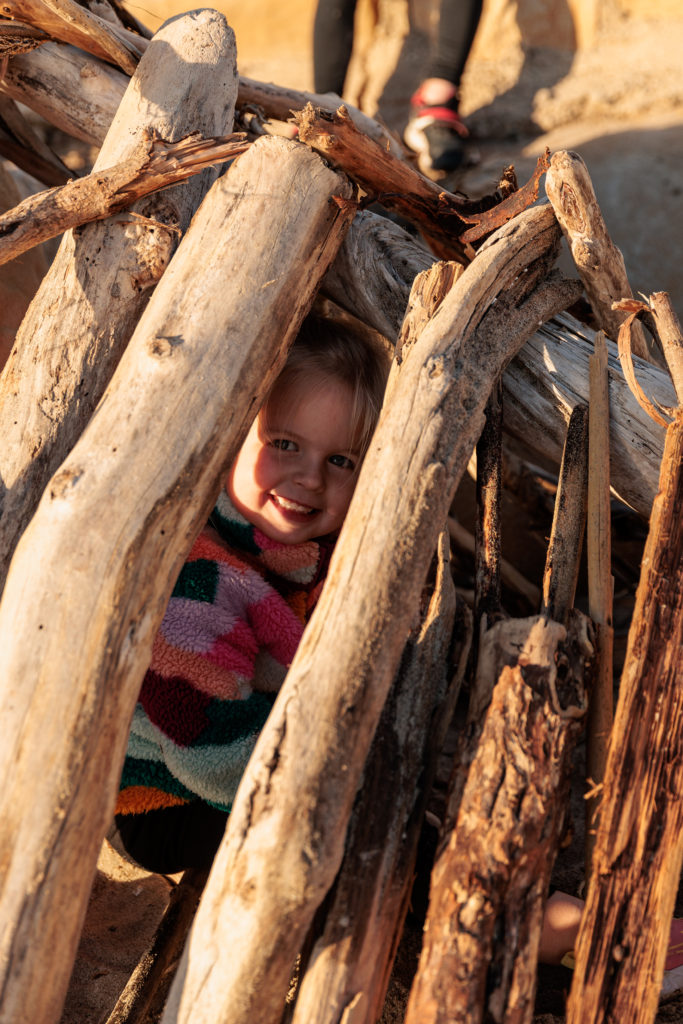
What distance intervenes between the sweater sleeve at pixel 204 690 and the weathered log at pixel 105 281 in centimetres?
38

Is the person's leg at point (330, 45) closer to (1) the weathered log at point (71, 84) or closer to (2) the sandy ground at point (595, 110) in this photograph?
(2) the sandy ground at point (595, 110)

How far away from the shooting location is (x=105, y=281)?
62.4 inches

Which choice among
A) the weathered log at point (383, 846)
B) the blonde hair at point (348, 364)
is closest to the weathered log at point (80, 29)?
the blonde hair at point (348, 364)

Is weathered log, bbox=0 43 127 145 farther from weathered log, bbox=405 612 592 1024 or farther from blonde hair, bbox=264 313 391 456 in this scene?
weathered log, bbox=405 612 592 1024

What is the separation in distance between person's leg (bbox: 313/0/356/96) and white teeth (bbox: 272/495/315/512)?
2.93 metres

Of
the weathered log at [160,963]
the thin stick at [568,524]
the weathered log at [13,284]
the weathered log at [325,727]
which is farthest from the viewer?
the weathered log at [13,284]

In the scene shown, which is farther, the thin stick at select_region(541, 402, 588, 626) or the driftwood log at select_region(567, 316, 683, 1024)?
the thin stick at select_region(541, 402, 588, 626)

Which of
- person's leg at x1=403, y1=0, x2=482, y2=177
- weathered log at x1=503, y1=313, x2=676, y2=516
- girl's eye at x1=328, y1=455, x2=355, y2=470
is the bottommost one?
girl's eye at x1=328, y1=455, x2=355, y2=470

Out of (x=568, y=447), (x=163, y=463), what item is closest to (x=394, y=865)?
(x=163, y=463)

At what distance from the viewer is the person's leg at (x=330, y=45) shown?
4.05 m

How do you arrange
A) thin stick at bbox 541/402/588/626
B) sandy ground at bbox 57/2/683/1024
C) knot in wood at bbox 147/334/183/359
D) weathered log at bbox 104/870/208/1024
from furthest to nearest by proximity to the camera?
1. sandy ground at bbox 57/2/683/1024
2. weathered log at bbox 104/870/208/1024
3. thin stick at bbox 541/402/588/626
4. knot in wood at bbox 147/334/183/359

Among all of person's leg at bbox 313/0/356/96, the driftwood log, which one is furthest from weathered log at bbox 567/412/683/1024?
person's leg at bbox 313/0/356/96

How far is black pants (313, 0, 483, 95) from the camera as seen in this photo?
12.9ft

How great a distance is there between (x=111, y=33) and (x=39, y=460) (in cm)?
103
